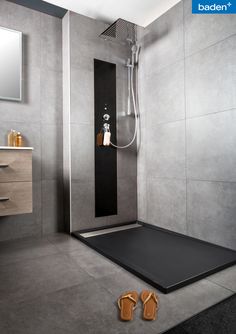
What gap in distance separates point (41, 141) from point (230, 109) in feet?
5.51

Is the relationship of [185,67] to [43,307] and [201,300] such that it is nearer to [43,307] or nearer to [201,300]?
[201,300]

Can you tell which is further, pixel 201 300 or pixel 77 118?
pixel 77 118

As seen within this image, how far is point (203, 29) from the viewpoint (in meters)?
2.00

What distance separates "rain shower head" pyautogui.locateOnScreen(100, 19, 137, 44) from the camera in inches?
88.4

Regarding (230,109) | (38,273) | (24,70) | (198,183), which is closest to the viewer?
(38,273)

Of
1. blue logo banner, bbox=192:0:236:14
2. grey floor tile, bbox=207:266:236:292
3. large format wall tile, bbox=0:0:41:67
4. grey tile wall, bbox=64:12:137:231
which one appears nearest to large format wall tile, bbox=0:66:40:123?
large format wall tile, bbox=0:0:41:67

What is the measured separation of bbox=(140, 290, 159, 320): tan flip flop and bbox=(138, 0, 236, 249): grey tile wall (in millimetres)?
907

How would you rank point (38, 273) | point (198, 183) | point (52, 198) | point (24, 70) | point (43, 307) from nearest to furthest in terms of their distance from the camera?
point (43, 307) < point (38, 273) < point (198, 183) < point (24, 70) < point (52, 198)

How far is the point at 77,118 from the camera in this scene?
2.34 meters

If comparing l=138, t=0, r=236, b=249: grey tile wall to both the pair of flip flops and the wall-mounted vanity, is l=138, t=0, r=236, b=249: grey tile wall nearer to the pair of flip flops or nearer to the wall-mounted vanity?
the pair of flip flops

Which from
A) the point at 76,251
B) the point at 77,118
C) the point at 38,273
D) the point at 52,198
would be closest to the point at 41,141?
Answer: the point at 77,118

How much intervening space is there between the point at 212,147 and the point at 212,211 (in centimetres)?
52

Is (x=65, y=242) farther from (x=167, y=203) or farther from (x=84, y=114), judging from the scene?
(x=84, y=114)

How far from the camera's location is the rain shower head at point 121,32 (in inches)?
88.4
